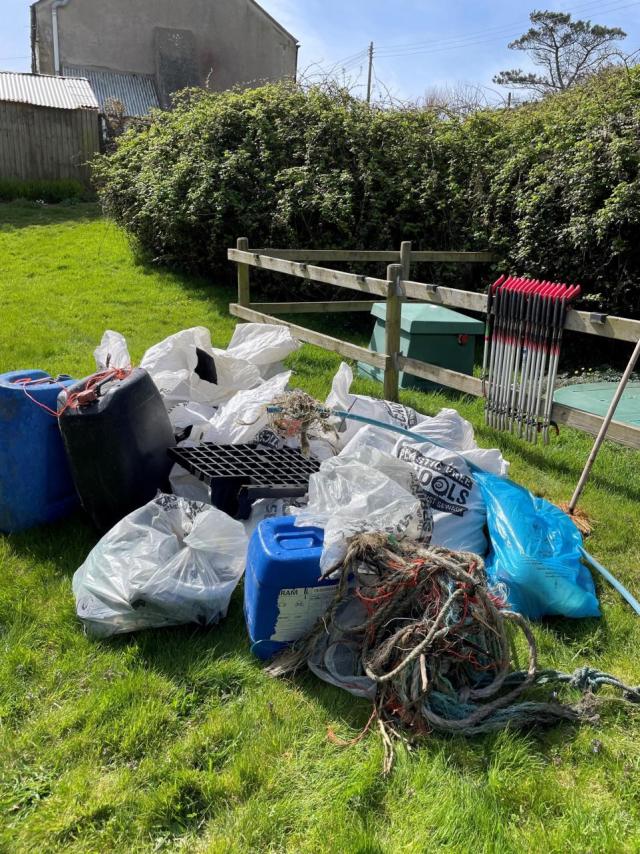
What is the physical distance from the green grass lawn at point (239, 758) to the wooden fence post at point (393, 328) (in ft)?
8.07

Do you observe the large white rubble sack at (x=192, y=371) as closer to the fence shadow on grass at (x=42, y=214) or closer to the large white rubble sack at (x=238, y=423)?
the large white rubble sack at (x=238, y=423)

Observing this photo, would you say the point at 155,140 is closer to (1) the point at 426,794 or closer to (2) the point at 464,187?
(2) the point at 464,187

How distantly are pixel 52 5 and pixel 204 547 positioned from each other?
27592mm

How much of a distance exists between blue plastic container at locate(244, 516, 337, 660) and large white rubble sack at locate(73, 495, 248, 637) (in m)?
0.19

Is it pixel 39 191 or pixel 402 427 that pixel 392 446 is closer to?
pixel 402 427

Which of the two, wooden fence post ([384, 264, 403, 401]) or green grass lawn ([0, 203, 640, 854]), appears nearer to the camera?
green grass lawn ([0, 203, 640, 854])

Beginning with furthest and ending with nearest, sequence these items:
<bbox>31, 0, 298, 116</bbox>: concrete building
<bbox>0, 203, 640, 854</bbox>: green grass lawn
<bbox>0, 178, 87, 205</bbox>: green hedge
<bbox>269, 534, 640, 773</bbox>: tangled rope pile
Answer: <bbox>31, 0, 298, 116</bbox>: concrete building < <bbox>0, 178, 87, 205</bbox>: green hedge < <bbox>269, 534, 640, 773</bbox>: tangled rope pile < <bbox>0, 203, 640, 854</bbox>: green grass lawn

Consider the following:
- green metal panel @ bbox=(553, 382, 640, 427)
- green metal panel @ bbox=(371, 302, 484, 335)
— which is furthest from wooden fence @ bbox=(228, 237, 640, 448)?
green metal panel @ bbox=(553, 382, 640, 427)

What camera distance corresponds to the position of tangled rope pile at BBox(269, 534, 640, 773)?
2.35m

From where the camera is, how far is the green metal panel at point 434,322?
5.86m

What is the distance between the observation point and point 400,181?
8.34 m

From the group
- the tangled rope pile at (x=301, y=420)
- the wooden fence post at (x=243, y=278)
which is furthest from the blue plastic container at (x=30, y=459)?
the wooden fence post at (x=243, y=278)

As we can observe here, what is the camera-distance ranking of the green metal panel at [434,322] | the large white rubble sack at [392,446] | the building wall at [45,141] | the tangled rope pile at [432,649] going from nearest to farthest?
the tangled rope pile at [432,649]
the large white rubble sack at [392,446]
the green metal panel at [434,322]
the building wall at [45,141]

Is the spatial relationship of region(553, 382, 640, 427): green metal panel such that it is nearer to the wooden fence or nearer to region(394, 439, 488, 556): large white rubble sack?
the wooden fence
